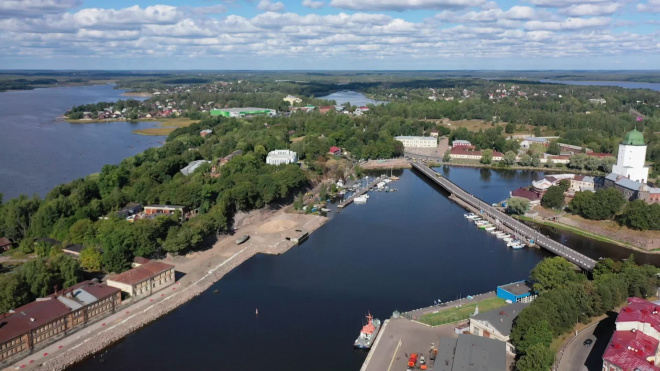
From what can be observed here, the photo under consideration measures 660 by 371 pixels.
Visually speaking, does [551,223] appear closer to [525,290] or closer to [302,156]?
[525,290]

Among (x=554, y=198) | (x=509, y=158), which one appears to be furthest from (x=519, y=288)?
(x=509, y=158)

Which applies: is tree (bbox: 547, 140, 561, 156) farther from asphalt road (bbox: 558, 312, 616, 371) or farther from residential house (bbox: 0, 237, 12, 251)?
residential house (bbox: 0, 237, 12, 251)

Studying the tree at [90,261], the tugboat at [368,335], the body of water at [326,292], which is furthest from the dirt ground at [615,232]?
the tree at [90,261]

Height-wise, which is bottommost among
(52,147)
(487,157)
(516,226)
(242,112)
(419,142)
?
(516,226)

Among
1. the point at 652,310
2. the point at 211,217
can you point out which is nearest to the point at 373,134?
the point at 211,217

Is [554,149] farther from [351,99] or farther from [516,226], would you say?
[351,99]

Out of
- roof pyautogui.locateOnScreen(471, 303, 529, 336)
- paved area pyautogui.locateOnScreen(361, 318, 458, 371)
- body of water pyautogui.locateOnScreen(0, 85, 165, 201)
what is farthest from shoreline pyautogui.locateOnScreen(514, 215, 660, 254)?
body of water pyautogui.locateOnScreen(0, 85, 165, 201)
